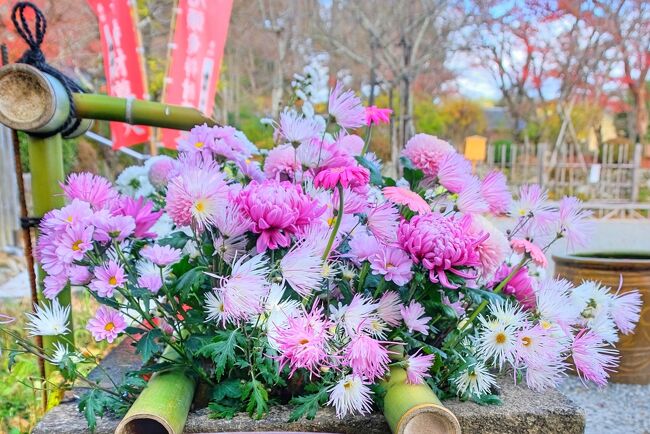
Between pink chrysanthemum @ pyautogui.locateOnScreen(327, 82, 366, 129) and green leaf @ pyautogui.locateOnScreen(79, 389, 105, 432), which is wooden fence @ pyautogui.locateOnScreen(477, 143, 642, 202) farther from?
green leaf @ pyautogui.locateOnScreen(79, 389, 105, 432)

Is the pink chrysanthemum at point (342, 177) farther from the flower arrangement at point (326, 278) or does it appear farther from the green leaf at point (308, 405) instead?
the green leaf at point (308, 405)

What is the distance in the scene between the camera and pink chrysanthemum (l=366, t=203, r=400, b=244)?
0.72m

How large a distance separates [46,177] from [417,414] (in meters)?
0.72

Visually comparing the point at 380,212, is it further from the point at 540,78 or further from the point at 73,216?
the point at 540,78

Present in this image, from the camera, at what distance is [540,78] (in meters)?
12.9

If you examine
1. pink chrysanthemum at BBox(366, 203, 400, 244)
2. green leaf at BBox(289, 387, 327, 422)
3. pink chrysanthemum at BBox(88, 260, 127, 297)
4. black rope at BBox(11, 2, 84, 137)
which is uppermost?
black rope at BBox(11, 2, 84, 137)

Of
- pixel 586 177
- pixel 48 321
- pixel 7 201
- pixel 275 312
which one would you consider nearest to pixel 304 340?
pixel 275 312

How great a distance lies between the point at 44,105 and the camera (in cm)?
85

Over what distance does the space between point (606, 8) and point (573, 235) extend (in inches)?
422

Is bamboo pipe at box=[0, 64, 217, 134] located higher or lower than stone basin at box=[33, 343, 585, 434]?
higher

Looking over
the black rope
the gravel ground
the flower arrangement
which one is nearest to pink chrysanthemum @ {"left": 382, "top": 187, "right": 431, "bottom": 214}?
the flower arrangement

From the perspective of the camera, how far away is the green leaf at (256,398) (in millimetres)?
689

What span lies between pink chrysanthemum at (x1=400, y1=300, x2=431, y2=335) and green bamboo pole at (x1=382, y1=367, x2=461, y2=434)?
0.07 m

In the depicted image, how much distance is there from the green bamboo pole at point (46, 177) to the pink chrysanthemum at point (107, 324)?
0.71 feet
